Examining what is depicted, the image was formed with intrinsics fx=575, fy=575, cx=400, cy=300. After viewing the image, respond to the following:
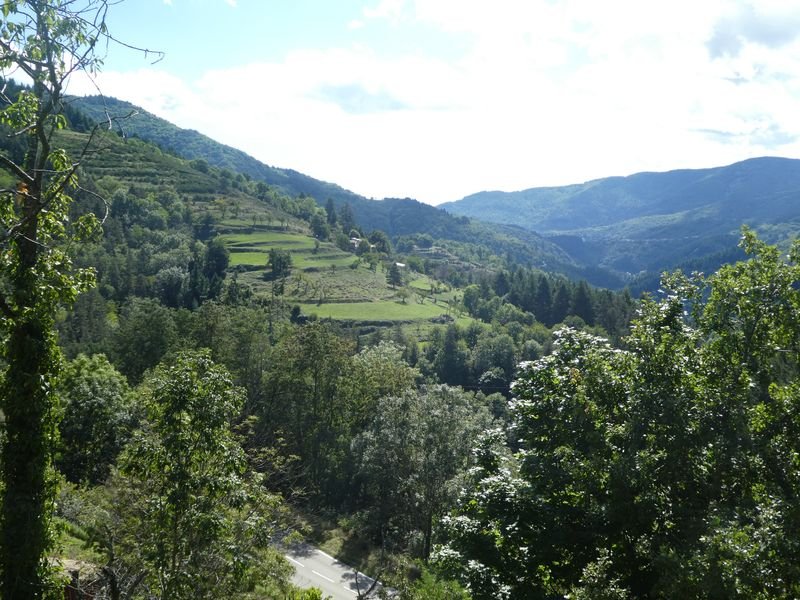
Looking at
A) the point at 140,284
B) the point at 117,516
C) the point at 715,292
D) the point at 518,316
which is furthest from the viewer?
the point at 518,316

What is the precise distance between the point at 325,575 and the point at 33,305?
29784 millimetres

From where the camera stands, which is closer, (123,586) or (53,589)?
(53,589)

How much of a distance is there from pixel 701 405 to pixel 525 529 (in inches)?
199

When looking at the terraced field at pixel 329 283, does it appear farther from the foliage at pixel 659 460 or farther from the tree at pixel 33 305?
the tree at pixel 33 305

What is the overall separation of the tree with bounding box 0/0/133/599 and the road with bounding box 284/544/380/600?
2388cm

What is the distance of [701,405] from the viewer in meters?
12.5

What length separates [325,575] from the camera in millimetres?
33438

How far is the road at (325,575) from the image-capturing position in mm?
31156

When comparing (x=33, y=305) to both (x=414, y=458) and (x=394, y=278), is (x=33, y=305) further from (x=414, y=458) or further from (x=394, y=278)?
(x=394, y=278)

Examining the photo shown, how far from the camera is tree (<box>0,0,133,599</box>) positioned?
314 inches

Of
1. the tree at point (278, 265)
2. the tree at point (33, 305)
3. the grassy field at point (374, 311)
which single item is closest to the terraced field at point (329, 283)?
the grassy field at point (374, 311)

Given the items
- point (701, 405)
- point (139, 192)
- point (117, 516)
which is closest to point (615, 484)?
point (701, 405)

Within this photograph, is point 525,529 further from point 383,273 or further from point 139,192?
point 139,192

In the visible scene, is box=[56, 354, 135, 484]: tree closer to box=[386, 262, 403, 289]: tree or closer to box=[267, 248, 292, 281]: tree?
box=[267, 248, 292, 281]: tree
